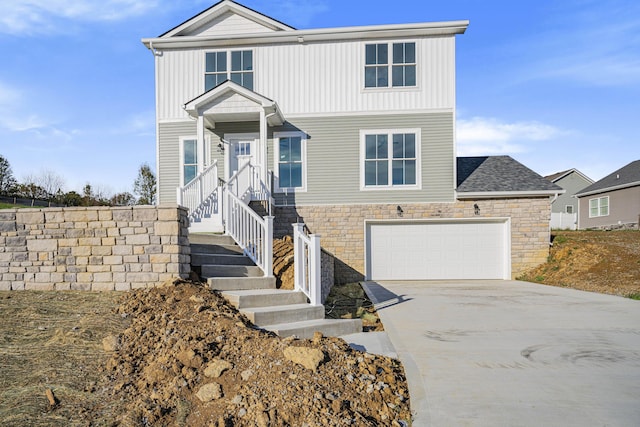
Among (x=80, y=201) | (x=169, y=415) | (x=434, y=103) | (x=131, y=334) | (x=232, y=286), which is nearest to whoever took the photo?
(x=169, y=415)

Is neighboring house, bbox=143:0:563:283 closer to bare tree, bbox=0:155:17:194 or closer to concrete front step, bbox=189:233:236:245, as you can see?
concrete front step, bbox=189:233:236:245

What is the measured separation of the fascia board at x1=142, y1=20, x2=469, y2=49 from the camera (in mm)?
12820

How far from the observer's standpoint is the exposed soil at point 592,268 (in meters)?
10.6

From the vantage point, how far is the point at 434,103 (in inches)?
514

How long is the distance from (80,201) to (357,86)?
19.3 meters

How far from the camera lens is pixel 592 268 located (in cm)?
1191

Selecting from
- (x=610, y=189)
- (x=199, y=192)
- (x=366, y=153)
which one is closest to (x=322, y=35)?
(x=366, y=153)

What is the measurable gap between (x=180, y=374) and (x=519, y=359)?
146 inches

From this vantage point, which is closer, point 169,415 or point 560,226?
point 169,415

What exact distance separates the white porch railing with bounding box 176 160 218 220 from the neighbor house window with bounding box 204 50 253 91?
3.80 metres

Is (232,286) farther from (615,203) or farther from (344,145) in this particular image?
(615,203)

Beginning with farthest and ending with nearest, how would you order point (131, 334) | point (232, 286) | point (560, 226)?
1. point (560, 226)
2. point (232, 286)
3. point (131, 334)

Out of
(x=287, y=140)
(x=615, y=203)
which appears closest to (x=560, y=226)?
(x=615, y=203)

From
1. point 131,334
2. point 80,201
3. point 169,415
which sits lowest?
point 169,415
